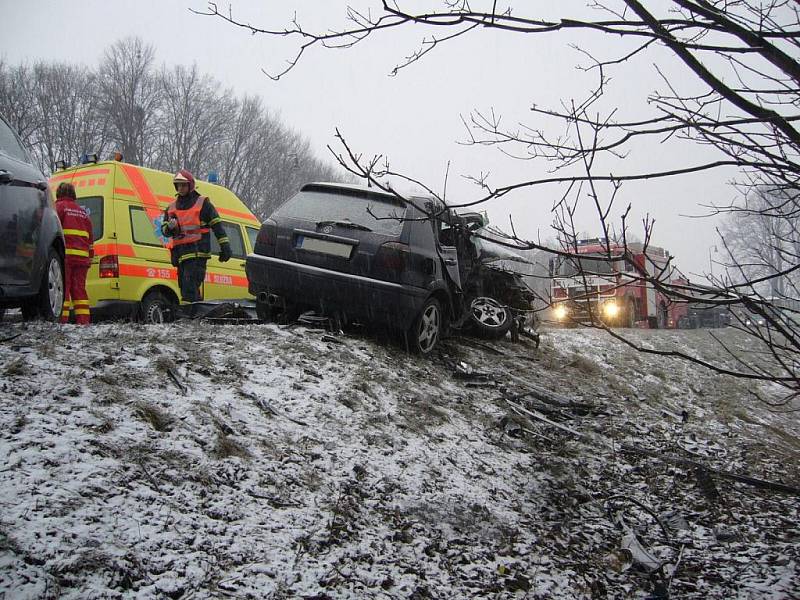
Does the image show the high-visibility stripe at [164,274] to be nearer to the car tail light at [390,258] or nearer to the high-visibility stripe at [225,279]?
the high-visibility stripe at [225,279]

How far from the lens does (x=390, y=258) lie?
6008mm

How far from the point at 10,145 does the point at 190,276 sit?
96.8 inches

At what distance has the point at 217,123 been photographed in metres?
41.9

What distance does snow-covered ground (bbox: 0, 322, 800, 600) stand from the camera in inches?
104

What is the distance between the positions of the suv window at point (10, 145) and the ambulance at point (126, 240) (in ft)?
Answer: 7.60


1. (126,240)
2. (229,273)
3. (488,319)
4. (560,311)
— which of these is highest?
(126,240)

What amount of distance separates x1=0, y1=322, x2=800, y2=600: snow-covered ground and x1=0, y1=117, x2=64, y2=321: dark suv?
0.53 m

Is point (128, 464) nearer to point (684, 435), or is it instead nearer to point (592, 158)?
point (592, 158)

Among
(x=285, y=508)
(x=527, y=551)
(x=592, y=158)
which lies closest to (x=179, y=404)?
(x=285, y=508)

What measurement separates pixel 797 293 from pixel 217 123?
139 ft

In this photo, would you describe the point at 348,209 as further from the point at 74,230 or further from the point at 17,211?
the point at 74,230

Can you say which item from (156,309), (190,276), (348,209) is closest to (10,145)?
(190,276)

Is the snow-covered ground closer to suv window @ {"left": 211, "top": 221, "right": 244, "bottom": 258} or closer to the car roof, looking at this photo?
the car roof

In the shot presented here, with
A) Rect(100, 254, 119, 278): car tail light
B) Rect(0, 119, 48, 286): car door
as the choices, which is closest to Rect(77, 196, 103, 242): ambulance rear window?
Rect(100, 254, 119, 278): car tail light
